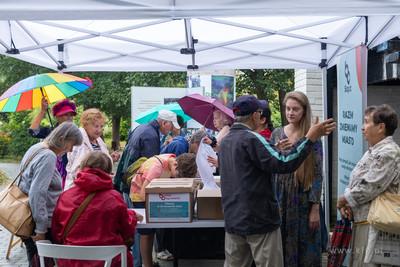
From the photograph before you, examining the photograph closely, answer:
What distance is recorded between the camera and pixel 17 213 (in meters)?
2.42

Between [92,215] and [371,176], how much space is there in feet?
6.56

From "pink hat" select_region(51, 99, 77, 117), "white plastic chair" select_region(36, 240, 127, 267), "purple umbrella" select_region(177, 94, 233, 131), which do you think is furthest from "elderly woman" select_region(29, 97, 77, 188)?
"white plastic chair" select_region(36, 240, 127, 267)

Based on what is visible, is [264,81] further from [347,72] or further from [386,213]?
[386,213]

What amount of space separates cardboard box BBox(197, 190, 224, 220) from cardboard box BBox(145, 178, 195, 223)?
8cm

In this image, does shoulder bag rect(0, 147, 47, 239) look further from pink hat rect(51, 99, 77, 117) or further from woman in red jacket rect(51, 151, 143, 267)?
pink hat rect(51, 99, 77, 117)

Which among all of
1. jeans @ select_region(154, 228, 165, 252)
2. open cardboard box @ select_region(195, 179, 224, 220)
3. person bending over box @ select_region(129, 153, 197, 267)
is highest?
person bending over box @ select_region(129, 153, 197, 267)

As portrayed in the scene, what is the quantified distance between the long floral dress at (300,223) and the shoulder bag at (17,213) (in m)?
1.88

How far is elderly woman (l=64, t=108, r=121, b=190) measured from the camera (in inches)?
139

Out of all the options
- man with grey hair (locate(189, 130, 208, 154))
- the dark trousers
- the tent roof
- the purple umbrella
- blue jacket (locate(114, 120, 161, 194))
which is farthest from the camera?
the purple umbrella

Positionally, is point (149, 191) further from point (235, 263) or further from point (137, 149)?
point (137, 149)

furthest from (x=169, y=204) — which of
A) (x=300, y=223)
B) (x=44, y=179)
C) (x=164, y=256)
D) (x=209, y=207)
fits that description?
(x=164, y=256)

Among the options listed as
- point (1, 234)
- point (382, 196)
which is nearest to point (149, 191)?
point (382, 196)

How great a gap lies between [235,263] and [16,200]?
1612mm

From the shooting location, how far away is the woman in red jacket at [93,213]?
229 centimetres
